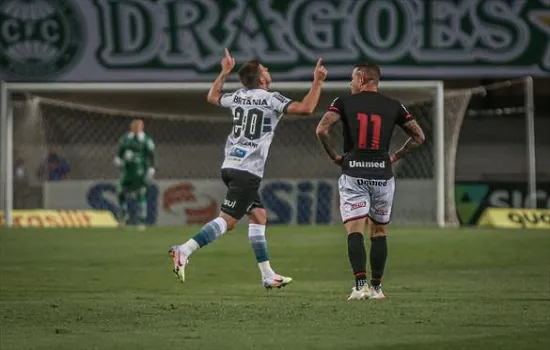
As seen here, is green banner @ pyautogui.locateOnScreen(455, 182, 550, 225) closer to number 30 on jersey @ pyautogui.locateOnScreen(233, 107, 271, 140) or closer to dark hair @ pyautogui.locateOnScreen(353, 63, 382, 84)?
Result: number 30 on jersey @ pyautogui.locateOnScreen(233, 107, 271, 140)

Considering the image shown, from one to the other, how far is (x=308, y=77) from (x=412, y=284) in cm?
1467

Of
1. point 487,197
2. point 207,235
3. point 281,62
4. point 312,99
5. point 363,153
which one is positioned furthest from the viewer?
point 487,197

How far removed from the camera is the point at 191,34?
26859 millimetres

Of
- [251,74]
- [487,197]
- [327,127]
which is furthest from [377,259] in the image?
[487,197]

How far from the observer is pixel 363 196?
36.6 ft

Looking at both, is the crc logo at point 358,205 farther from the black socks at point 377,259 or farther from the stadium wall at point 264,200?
the stadium wall at point 264,200

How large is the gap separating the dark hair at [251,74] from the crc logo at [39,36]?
15.5 meters

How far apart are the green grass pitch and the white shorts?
74cm

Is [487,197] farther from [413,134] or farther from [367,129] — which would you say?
[367,129]

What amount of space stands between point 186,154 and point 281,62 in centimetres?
324

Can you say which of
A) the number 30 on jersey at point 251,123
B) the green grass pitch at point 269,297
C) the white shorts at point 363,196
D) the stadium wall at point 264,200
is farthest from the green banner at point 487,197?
the white shorts at point 363,196

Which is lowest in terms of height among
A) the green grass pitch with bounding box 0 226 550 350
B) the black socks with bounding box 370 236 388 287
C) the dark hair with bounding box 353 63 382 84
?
the green grass pitch with bounding box 0 226 550 350

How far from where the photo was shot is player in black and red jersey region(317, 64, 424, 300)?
36.2ft

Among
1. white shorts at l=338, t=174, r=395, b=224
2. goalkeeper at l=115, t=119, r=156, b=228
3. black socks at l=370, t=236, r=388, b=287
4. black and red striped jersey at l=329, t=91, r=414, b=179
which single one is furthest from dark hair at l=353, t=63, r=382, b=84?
goalkeeper at l=115, t=119, r=156, b=228
